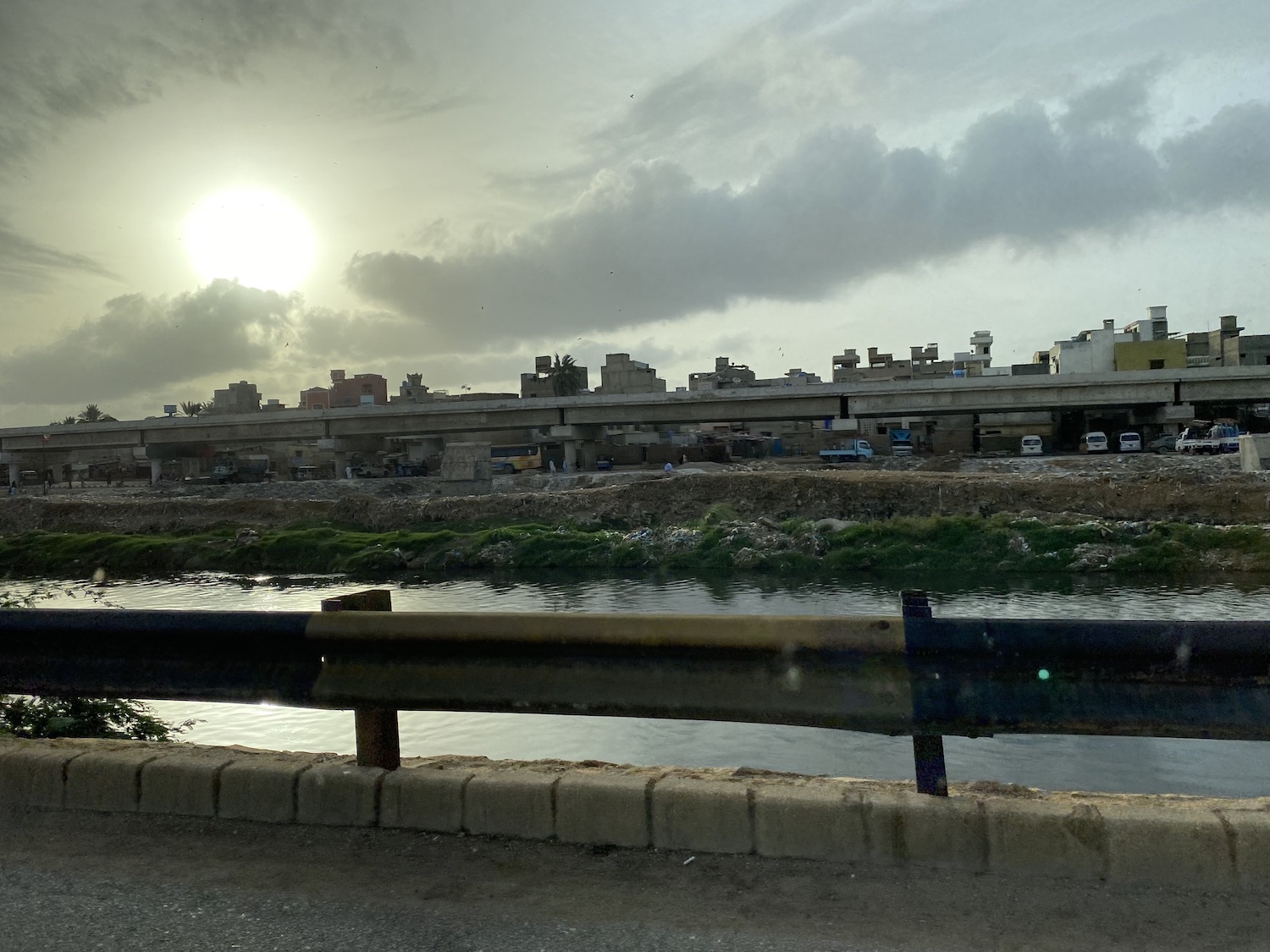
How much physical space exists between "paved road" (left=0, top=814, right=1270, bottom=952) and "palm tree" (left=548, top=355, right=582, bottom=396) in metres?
113

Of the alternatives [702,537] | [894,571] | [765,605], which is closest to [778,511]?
[702,537]

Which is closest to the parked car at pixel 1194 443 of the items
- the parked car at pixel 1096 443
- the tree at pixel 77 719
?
the parked car at pixel 1096 443

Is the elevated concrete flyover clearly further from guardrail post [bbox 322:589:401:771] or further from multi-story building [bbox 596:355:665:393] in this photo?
guardrail post [bbox 322:589:401:771]

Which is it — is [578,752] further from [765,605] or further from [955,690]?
[765,605]

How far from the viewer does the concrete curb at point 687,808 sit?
375cm

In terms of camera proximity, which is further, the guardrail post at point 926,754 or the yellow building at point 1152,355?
the yellow building at point 1152,355

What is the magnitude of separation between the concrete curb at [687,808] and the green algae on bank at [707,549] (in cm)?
2018

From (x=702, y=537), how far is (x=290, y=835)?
75.8ft

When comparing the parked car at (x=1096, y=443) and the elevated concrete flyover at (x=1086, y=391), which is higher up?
the elevated concrete flyover at (x=1086, y=391)

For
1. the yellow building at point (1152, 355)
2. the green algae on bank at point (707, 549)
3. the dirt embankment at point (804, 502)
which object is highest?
the yellow building at point (1152, 355)

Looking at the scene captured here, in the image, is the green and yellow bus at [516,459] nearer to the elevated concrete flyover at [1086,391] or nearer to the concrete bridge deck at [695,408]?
the concrete bridge deck at [695,408]

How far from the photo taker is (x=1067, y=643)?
3.98 meters

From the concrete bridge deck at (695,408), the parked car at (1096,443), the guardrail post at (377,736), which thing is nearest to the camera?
the guardrail post at (377,736)

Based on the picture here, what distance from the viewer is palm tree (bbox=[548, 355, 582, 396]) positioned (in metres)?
118
